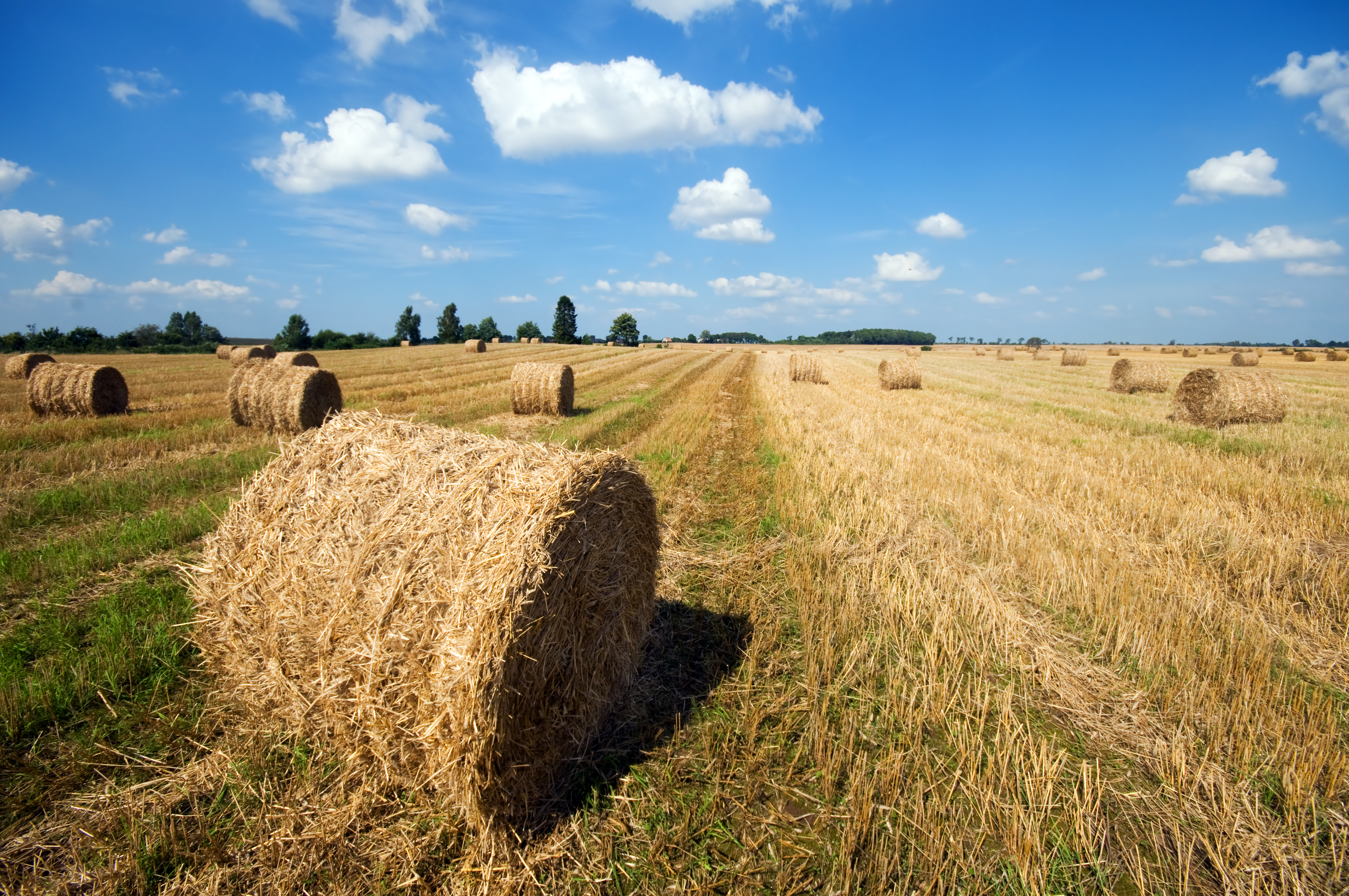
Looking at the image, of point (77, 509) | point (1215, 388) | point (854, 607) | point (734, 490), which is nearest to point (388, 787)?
point (854, 607)

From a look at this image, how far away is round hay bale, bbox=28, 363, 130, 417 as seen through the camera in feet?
43.5

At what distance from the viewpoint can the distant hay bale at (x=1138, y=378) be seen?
66.3 feet

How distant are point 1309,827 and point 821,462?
713 centimetres

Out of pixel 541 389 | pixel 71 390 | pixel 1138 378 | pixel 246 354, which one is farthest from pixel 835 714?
pixel 246 354

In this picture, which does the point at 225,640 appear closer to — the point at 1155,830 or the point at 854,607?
the point at 854,607

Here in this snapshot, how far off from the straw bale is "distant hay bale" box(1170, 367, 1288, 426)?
9.01 m

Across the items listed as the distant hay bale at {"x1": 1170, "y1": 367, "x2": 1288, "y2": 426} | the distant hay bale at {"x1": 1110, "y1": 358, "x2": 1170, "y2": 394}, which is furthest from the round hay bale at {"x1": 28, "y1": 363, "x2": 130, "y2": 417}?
the distant hay bale at {"x1": 1110, "y1": 358, "x2": 1170, "y2": 394}

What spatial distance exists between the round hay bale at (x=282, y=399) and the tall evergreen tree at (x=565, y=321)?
77480 mm

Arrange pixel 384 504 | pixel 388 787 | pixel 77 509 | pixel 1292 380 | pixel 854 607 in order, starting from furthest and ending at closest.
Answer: pixel 1292 380 < pixel 77 509 < pixel 854 607 < pixel 384 504 < pixel 388 787

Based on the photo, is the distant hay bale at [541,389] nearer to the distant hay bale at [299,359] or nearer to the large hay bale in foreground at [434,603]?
the large hay bale in foreground at [434,603]

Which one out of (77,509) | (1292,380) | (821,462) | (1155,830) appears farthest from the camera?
(1292,380)

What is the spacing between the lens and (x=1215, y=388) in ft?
44.0

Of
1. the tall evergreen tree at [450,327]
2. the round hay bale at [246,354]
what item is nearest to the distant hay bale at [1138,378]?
the round hay bale at [246,354]

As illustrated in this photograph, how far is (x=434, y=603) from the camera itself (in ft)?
9.91
